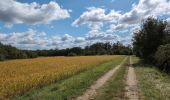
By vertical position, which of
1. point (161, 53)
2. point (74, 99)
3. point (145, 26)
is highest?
point (145, 26)

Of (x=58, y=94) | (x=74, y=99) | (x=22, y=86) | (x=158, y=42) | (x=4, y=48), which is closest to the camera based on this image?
(x=74, y=99)

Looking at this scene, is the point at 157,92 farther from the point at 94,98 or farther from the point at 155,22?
the point at 155,22

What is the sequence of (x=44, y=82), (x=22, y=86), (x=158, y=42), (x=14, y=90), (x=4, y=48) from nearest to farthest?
(x=14, y=90)
(x=22, y=86)
(x=44, y=82)
(x=158, y=42)
(x=4, y=48)

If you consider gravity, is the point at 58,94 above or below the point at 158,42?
below

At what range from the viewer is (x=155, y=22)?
53625 millimetres

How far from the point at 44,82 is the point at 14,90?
15.6ft

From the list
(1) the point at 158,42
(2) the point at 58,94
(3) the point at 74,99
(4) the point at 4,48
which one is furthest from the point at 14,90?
(4) the point at 4,48

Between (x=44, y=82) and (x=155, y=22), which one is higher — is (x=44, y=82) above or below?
below

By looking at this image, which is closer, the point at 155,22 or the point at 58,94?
the point at 58,94

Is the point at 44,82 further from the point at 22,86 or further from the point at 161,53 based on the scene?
the point at 161,53

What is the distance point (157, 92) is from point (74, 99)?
495 centimetres

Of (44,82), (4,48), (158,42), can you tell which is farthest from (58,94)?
(4,48)

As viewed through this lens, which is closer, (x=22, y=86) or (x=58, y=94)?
(x=58, y=94)

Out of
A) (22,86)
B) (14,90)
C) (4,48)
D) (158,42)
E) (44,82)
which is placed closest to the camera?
(14,90)
